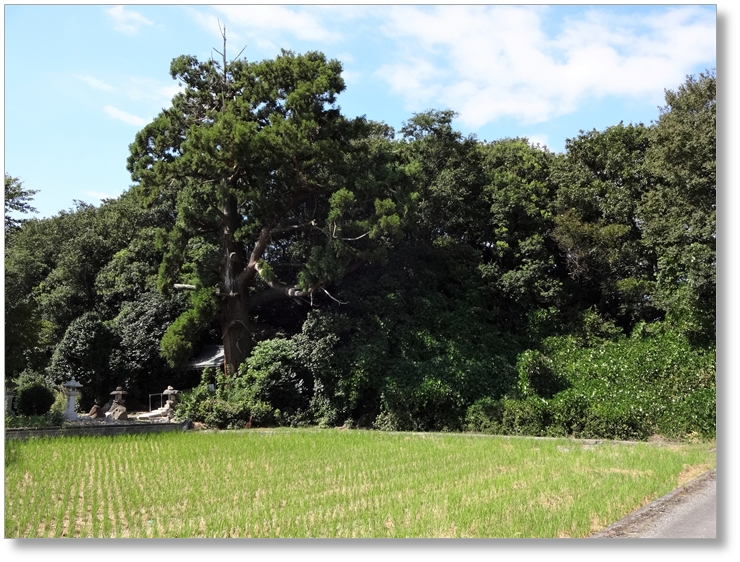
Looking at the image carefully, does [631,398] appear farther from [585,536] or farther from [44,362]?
[44,362]

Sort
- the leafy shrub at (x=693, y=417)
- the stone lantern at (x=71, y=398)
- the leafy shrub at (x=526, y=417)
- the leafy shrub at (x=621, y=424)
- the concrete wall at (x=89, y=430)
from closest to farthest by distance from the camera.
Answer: the leafy shrub at (x=693, y=417)
the concrete wall at (x=89, y=430)
the leafy shrub at (x=621, y=424)
the leafy shrub at (x=526, y=417)
the stone lantern at (x=71, y=398)

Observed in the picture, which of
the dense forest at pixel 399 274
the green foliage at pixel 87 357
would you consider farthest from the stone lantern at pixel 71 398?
the green foliage at pixel 87 357

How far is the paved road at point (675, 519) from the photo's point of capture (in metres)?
5.18

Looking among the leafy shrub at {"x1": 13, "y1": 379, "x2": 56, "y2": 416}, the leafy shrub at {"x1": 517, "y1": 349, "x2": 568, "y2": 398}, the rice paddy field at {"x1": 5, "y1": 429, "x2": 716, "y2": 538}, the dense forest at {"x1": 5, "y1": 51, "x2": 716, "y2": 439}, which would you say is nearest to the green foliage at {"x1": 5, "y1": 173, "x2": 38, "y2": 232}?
the dense forest at {"x1": 5, "y1": 51, "x2": 716, "y2": 439}

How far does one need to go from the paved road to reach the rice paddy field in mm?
177

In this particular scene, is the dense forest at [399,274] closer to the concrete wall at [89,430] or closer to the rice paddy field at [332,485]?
the concrete wall at [89,430]

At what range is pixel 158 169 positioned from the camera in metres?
14.9

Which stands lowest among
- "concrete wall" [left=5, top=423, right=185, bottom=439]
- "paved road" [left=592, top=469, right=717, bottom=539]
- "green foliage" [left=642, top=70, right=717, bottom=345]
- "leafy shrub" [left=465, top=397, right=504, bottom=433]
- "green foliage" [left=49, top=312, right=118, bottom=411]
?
"concrete wall" [left=5, top=423, right=185, bottom=439]

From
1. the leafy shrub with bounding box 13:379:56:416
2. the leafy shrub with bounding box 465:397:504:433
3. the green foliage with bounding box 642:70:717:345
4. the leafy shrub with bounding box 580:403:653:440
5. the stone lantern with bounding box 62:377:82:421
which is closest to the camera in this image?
the leafy shrub with bounding box 580:403:653:440

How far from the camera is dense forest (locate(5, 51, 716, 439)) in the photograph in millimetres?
12523

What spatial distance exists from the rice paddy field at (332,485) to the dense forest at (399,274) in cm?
269

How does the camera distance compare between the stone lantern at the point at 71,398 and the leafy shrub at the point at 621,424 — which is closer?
the leafy shrub at the point at 621,424

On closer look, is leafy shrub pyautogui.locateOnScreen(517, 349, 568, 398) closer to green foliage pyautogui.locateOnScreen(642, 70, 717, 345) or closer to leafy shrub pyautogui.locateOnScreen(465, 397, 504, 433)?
leafy shrub pyautogui.locateOnScreen(465, 397, 504, 433)
